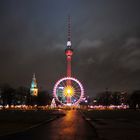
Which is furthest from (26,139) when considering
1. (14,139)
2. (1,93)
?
(1,93)

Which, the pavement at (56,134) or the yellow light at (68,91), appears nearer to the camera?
the pavement at (56,134)

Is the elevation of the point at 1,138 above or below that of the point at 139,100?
below

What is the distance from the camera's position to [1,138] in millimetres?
23844

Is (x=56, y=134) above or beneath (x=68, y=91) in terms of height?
beneath

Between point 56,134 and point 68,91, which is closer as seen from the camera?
point 56,134

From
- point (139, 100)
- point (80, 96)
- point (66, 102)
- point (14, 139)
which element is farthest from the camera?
point (139, 100)

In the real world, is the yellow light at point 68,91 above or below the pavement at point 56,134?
above

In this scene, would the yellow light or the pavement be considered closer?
the pavement

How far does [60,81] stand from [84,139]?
13346 centimetres

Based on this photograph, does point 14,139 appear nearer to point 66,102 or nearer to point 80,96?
point 80,96

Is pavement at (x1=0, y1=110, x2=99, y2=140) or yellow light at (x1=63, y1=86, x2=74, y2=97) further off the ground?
yellow light at (x1=63, y1=86, x2=74, y2=97)

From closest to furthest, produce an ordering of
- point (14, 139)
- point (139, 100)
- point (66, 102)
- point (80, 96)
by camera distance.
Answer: point (14, 139) → point (80, 96) → point (66, 102) → point (139, 100)

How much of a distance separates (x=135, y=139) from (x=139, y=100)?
18021 cm

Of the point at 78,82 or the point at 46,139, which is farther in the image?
the point at 78,82
